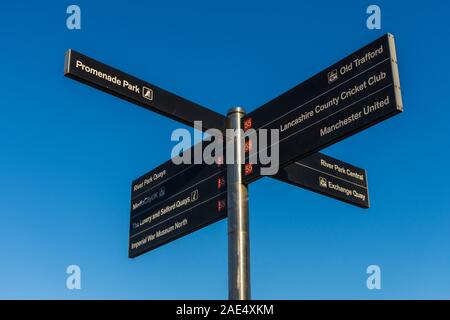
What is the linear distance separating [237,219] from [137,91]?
144 cm

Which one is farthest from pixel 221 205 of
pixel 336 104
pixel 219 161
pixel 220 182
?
pixel 336 104

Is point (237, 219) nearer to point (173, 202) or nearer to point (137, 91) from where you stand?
point (173, 202)

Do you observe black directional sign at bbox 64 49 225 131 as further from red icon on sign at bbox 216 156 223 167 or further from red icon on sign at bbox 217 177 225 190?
red icon on sign at bbox 217 177 225 190

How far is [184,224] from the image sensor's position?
618cm

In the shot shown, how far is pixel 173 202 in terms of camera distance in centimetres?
650

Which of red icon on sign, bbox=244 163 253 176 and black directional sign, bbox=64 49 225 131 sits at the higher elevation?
black directional sign, bbox=64 49 225 131

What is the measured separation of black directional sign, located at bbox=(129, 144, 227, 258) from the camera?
5.99 metres

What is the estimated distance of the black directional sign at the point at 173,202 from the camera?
5988 mm

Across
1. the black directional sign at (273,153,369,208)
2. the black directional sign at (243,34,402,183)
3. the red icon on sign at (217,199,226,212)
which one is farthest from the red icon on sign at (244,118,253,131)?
the red icon on sign at (217,199,226,212)

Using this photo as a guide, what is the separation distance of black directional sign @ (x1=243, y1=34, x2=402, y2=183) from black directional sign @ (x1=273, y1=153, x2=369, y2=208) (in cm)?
55
